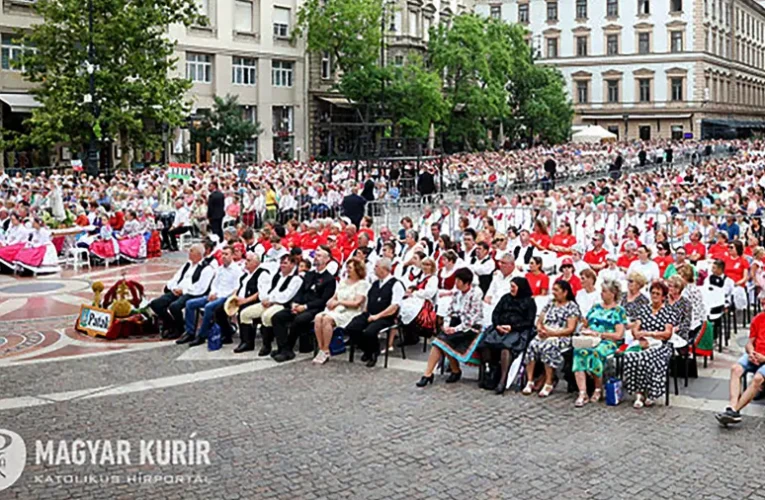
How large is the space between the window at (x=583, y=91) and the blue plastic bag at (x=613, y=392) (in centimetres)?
8664

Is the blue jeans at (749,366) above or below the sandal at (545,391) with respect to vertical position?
above

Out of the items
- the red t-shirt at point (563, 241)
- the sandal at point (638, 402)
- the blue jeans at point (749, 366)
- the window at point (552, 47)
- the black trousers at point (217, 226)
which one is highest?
the window at point (552, 47)

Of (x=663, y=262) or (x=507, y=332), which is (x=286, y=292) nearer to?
(x=507, y=332)

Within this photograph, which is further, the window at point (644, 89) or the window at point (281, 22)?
the window at point (644, 89)

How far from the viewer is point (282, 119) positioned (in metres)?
58.4

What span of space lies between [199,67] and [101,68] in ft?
46.8

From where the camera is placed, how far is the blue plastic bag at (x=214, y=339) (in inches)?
546

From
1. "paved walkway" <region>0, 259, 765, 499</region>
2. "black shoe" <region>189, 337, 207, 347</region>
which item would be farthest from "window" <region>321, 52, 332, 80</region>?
"paved walkway" <region>0, 259, 765, 499</region>

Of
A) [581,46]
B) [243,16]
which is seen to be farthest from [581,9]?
[243,16]

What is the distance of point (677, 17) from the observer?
3474 inches

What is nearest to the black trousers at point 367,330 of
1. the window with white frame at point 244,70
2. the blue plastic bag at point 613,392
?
the blue plastic bag at point 613,392

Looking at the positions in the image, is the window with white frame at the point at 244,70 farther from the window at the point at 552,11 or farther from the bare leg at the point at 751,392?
the window at the point at 552,11

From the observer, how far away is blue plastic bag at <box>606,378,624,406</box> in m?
10.7

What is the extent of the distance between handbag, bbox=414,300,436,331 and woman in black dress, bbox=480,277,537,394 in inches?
78.3
